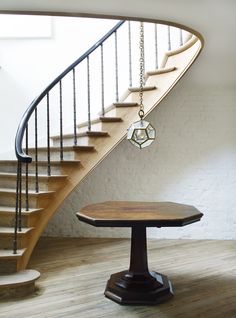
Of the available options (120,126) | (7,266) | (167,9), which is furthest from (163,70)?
(7,266)

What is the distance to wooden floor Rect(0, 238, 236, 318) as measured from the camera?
8.10 ft

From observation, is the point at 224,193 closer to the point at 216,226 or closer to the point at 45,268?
the point at 216,226

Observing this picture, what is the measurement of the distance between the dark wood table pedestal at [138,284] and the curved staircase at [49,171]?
2.28 feet

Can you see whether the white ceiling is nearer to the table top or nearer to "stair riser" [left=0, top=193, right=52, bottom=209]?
the table top

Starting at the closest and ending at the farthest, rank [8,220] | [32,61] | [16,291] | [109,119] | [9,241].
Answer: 1. [16,291]
2. [9,241]
3. [8,220]
4. [109,119]
5. [32,61]

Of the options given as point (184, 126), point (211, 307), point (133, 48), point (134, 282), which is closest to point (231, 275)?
point (211, 307)

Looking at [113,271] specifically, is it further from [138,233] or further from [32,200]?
[32,200]

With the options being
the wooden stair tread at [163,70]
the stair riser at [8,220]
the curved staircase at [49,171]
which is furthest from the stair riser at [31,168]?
the wooden stair tread at [163,70]

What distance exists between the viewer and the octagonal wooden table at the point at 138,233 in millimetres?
2418

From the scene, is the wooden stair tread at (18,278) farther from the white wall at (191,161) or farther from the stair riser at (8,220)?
the white wall at (191,161)

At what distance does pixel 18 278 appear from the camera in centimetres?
275

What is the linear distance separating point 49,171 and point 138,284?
1.42 metres

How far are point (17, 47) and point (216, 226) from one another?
12.6 feet

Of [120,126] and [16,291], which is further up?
[120,126]
